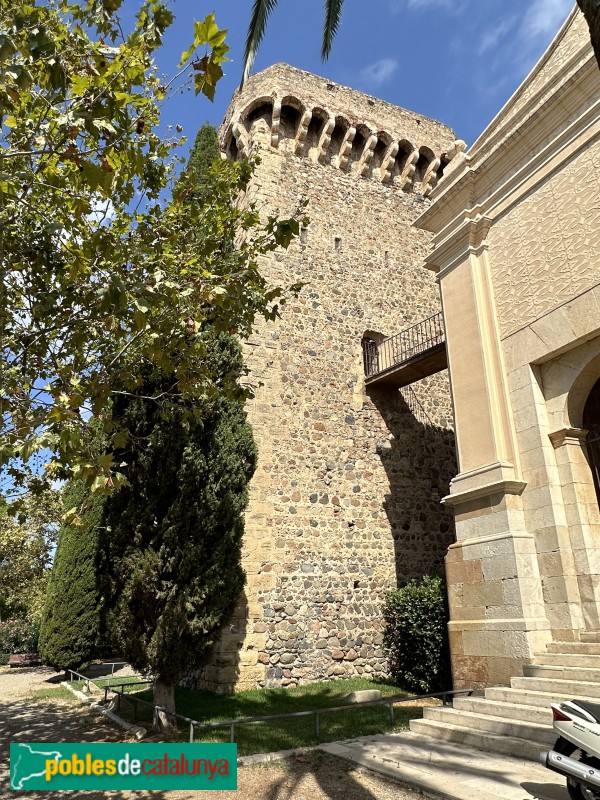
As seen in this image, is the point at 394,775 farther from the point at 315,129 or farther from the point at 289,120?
the point at 315,129

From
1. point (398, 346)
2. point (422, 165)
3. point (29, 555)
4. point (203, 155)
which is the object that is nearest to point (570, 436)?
point (398, 346)

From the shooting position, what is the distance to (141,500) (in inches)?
302

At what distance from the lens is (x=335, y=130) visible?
617 inches

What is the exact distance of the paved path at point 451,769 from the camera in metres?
4.44

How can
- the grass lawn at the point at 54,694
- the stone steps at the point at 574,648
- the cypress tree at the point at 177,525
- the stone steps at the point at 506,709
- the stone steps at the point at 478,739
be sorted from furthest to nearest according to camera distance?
the grass lawn at the point at 54,694, the cypress tree at the point at 177,525, the stone steps at the point at 574,648, the stone steps at the point at 506,709, the stone steps at the point at 478,739

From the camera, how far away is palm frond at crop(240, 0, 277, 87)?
568 centimetres

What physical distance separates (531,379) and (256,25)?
18.8ft

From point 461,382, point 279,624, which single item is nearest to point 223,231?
point 461,382

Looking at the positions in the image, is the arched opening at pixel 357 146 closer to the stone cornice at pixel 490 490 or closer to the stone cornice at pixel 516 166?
the stone cornice at pixel 516 166

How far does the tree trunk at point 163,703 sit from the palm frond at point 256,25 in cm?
749

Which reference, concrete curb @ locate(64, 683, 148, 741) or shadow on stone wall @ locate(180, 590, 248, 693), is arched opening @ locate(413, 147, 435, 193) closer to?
shadow on stone wall @ locate(180, 590, 248, 693)

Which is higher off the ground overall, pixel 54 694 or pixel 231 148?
pixel 231 148

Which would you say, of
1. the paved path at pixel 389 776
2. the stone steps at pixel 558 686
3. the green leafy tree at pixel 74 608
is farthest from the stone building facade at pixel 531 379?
the green leafy tree at pixel 74 608

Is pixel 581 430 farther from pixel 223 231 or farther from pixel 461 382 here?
pixel 223 231
